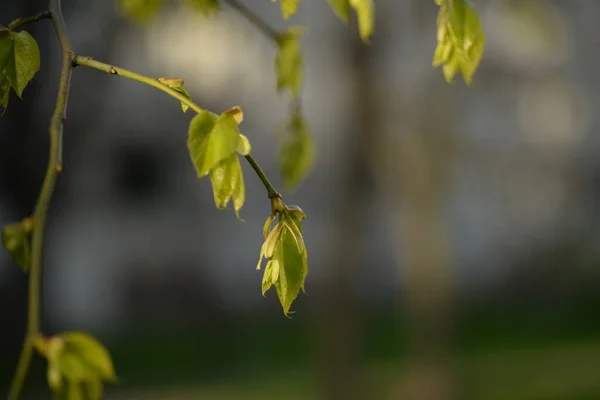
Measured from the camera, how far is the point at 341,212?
17.7 ft

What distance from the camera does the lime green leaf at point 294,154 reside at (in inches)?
77.5

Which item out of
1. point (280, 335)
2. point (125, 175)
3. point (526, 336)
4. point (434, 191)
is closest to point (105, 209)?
point (125, 175)

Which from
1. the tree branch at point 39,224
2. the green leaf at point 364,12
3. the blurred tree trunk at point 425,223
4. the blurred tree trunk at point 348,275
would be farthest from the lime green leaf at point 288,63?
the blurred tree trunk at point 425,223

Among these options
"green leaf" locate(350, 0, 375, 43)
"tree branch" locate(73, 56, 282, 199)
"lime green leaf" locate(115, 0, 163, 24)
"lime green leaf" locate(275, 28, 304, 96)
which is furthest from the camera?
"lime green leaf" locate(115, 0, 163, 24)

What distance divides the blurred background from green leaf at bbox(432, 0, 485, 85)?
243cm

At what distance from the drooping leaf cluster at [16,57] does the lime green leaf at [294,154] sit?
0.85 meters

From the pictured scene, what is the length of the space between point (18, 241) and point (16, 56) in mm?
257

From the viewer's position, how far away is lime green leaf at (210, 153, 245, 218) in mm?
1106

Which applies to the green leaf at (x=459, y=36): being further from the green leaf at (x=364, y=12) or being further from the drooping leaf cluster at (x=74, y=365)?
the drooping leaf cluster at (x=74, y=365)

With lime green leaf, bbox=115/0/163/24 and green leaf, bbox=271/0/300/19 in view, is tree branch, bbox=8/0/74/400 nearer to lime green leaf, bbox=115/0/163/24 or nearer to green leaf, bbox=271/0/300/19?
green leaf, bbox=271/0/300/19

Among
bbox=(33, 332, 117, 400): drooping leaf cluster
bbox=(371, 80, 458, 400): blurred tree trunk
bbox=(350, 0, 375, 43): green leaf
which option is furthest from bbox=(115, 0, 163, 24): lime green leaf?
bbox=(371, 80, 458, 400): blurred tree trunk

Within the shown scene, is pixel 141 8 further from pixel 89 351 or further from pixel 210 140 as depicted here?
pixel 89 351

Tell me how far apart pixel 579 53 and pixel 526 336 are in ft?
11.2

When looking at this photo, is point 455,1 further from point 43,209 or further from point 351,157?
point 351,157
